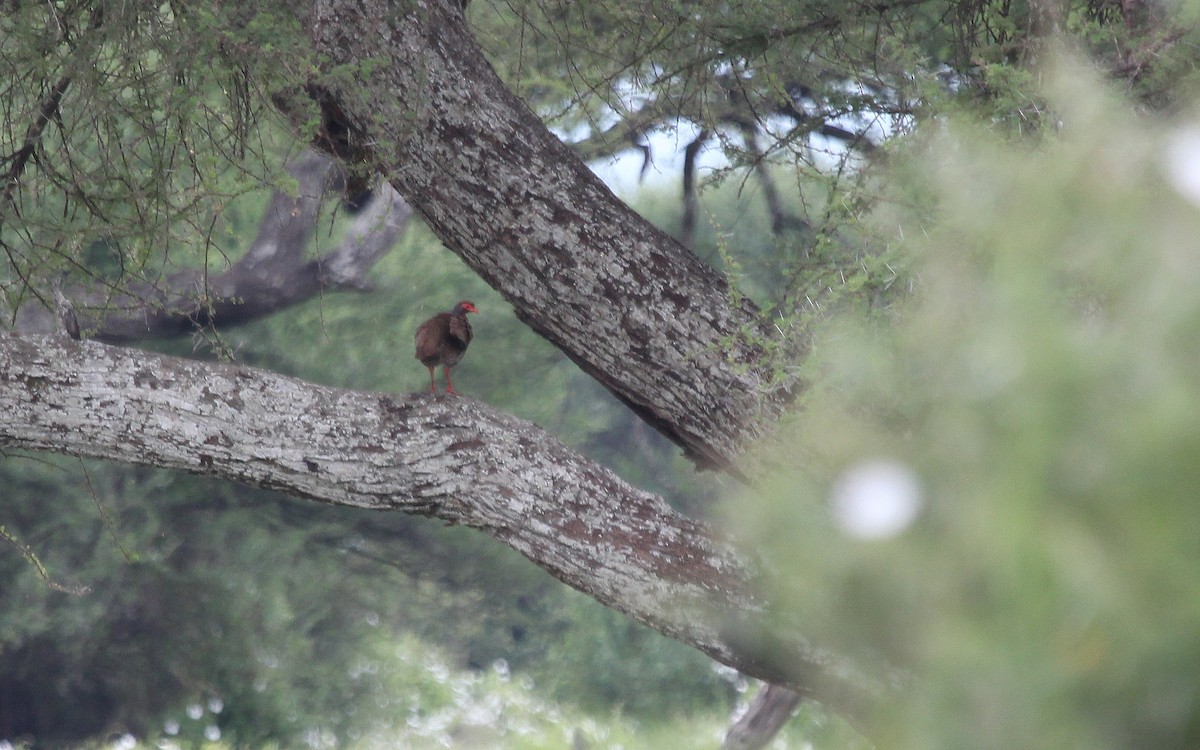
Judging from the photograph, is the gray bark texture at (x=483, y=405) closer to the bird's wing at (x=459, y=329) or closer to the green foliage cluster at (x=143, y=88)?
the green foliage cluster at (x=143, y=88)

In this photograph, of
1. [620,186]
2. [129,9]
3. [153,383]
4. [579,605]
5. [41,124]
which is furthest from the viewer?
[579,605]

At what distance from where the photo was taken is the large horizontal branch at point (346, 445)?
87.1 inches

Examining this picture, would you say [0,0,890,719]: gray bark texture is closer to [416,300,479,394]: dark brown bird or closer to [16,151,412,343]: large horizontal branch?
[416,300,479,394]: dark brown bird

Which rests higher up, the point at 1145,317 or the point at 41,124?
the point at 1145,317

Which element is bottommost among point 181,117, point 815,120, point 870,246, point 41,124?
point 41,124

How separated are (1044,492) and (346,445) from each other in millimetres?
1913

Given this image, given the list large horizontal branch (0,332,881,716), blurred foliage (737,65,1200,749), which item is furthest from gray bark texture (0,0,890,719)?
blurred foliage (737,65,1200,749)

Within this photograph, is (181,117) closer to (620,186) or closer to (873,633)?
(873,633)

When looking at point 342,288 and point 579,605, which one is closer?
point 342,288

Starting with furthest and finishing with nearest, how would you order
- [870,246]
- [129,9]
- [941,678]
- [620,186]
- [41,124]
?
[620,186] → [41,124] → [129,9] → [870,246] → [941,678]

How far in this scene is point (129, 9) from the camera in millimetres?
2588

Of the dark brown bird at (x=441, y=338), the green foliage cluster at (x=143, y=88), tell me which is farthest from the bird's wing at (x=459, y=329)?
the green foliage cluster at (x=143, y=88)

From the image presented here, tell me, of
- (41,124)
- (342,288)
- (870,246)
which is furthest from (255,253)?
(870,246)

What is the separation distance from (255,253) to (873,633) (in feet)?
17.9
